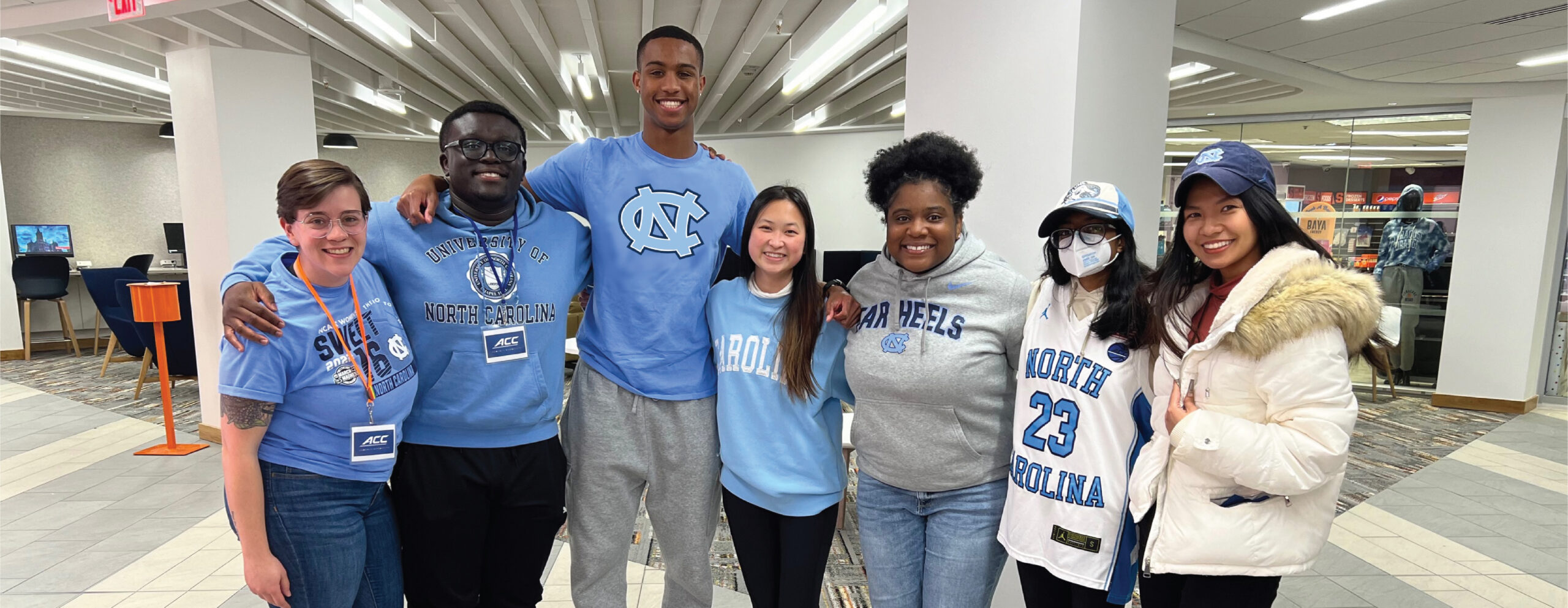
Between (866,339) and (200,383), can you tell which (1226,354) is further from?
(200,383)

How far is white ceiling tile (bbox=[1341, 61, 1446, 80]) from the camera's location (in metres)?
5.93

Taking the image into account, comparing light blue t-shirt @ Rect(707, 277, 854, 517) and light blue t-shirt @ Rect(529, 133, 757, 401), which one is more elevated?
light blue t-shirt @ Rect(529, 133, 757, 401)

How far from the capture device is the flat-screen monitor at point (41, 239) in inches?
386

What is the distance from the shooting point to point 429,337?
6.04ft

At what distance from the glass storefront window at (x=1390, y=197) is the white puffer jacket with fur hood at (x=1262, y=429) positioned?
692 centimetres

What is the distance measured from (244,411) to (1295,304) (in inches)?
84.9

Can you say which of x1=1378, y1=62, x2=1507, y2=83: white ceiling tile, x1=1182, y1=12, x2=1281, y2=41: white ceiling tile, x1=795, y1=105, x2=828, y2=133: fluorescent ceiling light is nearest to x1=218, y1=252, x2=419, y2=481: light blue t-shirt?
x1=1182, y1=12, x2=1281, y2=41: white ceiling tile

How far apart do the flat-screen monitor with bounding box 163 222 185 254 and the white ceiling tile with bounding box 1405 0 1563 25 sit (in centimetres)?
1489

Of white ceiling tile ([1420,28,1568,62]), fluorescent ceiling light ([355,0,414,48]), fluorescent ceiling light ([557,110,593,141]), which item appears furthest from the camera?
fluorescent ceiling light ([557,110,593,141])

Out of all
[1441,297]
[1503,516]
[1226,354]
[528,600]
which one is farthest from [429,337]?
[1441,297]

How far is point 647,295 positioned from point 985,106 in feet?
4.83

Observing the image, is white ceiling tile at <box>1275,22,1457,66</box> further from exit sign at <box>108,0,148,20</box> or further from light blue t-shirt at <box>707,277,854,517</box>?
exit sign at <box>108,0,148,20</box>

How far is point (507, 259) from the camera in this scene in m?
1.89

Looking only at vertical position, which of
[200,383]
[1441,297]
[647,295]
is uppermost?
[647,295]
